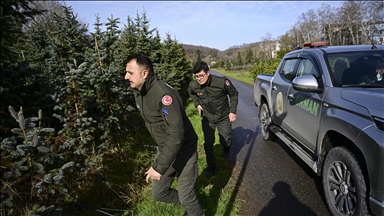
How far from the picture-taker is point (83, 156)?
3764 mm

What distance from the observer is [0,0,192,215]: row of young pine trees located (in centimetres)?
221

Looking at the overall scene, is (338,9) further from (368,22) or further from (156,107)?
(156,107)

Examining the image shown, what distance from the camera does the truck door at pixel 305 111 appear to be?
312cm

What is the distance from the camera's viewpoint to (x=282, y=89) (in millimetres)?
4453

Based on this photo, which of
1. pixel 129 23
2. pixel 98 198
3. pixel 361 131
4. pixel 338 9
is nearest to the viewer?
pixel 361 131

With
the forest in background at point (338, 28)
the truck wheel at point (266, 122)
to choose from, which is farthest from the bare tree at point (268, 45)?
the truck wheel at point (266, 122)

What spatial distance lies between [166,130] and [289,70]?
3314mm

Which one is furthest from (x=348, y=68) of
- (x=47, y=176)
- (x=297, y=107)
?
(x=47, y=176)

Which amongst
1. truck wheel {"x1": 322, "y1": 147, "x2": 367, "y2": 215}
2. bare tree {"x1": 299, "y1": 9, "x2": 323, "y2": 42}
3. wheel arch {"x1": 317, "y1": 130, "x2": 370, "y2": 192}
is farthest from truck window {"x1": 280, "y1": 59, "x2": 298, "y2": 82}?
bare tree {"x1": 299, "y1": 9, "x2": 323, "y2": 42}

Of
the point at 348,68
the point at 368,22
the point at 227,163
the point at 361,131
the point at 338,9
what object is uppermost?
the point at 338,9

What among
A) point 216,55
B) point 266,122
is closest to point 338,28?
point 266,122

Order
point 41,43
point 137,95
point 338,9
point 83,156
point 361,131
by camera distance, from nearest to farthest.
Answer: point 361,131, point 137,95, point 83,156, point 41,43, point 338,9

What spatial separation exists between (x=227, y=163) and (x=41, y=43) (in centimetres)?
632

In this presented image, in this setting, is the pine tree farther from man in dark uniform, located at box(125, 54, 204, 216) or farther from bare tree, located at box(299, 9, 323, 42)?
bare tree, located at box(299, 9, 323, 42)
